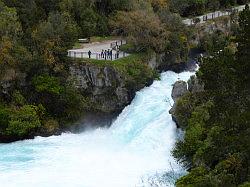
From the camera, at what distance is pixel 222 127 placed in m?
36.8

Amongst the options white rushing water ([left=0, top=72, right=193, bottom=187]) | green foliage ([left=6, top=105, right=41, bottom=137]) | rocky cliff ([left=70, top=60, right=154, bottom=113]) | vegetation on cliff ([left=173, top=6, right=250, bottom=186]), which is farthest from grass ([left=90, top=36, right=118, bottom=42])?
vegetation on cliff ([left=173, top=6, right=250, bottom=186])

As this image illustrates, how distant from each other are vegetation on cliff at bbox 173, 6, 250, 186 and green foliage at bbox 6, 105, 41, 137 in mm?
14438

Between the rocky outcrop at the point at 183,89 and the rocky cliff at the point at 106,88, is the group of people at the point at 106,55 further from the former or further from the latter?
the rocky outcrop at the point at 183,89

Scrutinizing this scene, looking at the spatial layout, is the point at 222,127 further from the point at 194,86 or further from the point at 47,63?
the point at 47,63

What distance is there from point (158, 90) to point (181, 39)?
10029 mm

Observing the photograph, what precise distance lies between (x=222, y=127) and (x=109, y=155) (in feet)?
37.3

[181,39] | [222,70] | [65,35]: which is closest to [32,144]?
[65,35]

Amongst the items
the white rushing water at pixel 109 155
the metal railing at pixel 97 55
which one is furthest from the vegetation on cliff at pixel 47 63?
the white rushing water at pixel 109 155

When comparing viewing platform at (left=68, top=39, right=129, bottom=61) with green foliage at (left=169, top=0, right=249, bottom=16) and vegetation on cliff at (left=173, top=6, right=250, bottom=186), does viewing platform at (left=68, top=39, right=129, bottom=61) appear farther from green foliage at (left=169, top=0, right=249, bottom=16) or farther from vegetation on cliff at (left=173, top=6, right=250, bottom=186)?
vegetation on cliff at (left=173, top=6, right=250, bottom=186)

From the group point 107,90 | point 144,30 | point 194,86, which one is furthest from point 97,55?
point 194,86

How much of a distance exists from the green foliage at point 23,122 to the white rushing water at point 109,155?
3.28 ft

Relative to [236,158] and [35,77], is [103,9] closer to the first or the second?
[35,77]

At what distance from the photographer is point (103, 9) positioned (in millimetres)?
69375

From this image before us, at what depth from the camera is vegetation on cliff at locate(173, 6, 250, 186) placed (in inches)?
1296
